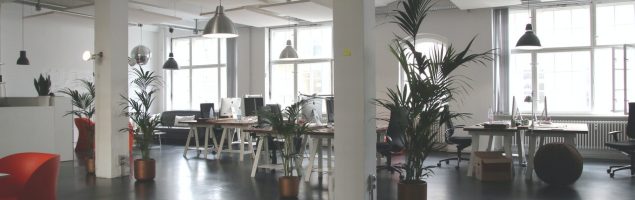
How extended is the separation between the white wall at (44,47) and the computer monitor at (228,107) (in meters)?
3.24

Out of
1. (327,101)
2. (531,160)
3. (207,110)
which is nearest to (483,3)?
(531,160)

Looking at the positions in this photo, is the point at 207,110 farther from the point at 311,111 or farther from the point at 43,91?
the point at 311,111

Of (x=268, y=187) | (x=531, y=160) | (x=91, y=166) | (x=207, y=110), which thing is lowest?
(x=268, y=187)

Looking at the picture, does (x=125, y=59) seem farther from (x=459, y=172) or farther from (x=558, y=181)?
(x=558, y=181)

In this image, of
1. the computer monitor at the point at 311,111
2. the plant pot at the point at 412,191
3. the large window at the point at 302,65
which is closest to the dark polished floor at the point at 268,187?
the computer monitor at the point at 311,111

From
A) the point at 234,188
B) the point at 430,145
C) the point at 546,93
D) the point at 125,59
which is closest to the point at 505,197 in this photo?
the point at 430,145

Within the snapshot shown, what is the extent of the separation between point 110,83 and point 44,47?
505cm

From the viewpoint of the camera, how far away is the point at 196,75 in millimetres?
13594

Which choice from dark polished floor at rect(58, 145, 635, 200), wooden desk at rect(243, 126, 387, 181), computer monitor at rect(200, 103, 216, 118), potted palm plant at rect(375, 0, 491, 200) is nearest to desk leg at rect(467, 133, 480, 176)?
dark polished floor at rect(58, 145, 635, 200)

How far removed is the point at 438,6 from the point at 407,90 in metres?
5.70

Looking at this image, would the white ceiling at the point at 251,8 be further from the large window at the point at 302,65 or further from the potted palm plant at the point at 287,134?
the potted palm plant at the point at 287,134

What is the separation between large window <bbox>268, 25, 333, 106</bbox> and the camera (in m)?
11.6

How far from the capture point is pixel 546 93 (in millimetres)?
9531

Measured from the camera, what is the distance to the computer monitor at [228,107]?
31.0ft
